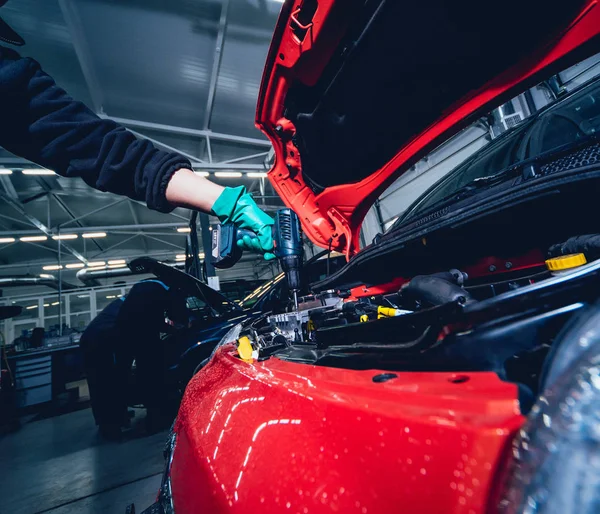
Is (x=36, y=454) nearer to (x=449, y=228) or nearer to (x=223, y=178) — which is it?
(x=449, y=228)

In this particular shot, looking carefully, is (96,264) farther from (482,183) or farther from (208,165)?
(482,183)

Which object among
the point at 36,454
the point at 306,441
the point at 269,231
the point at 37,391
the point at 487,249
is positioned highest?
the point at 269,231

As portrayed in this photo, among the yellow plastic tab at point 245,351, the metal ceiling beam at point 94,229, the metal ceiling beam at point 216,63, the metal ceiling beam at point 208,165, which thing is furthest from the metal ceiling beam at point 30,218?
the yellow plastic tab at point 245,351

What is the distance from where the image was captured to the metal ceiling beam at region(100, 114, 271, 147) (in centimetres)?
580

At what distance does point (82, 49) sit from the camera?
4395 millimetres

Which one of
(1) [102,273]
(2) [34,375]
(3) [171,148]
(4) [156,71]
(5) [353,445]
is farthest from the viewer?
(1) [102,273]

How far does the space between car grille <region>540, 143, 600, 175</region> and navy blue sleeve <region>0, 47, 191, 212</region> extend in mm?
1313

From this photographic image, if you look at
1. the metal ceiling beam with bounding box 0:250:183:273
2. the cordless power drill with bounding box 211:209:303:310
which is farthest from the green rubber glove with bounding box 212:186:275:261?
the metal ceiling beam with bounding box 0:250:183:273

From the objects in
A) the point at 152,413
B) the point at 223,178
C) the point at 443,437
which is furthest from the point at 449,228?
the point at 223,178

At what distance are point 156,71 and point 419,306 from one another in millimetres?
5831

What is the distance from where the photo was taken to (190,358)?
235 cm

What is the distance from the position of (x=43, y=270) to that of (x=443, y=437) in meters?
15.9

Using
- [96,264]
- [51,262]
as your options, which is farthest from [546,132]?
[51,262]

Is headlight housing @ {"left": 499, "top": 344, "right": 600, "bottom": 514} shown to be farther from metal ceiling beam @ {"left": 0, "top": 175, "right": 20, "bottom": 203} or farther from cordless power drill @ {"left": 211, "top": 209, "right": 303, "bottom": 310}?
metal ceiling beam @ {"left": 0, "top": 175, "right": 20, "bottom": 203}
